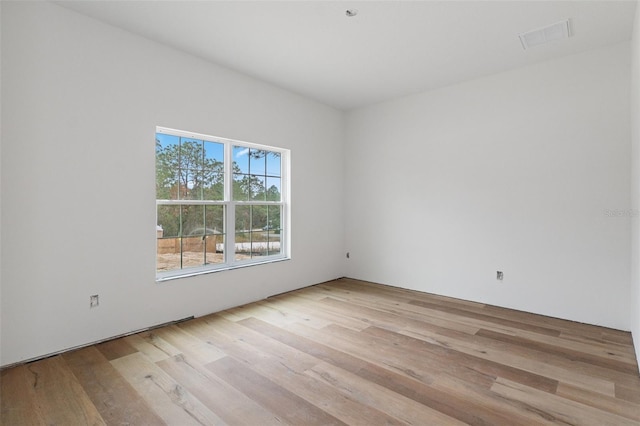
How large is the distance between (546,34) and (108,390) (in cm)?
458

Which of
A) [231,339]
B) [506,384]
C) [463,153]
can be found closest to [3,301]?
[231,339]

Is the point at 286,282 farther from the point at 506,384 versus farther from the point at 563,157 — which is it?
the point at 563,157

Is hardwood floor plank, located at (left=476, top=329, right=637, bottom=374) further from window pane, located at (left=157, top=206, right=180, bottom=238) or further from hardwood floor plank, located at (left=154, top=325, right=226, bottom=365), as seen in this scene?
window pane, located at (left=157, top=206, right=180, bottom=238)

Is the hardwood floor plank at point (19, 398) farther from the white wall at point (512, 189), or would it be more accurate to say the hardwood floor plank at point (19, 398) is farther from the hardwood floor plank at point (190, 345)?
the white wall at point (512, 189)

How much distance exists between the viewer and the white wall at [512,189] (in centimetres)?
321

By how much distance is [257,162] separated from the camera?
4.24m

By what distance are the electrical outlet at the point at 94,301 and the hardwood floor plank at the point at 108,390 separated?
0.36 m

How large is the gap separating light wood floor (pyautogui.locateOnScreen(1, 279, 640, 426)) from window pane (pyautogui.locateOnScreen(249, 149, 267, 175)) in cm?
187

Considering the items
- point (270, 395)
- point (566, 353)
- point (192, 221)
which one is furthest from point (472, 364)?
point (192, 221)

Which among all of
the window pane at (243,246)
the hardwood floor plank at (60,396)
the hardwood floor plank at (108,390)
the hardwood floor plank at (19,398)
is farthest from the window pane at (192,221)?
the hardwood floor plank at (19,398)

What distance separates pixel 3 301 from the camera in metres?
2.32

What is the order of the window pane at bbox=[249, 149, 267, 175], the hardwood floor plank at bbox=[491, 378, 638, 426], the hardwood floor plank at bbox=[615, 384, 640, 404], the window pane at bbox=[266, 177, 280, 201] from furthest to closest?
the window pane at bbox=[266, 177, 280, 201] < the window pane at bbox=[249, 149, 267, 175] < the hardwood floor plank at bbox=[615, 384, 640, 404] < the hardwood floor plank at bbox=[491, 378, 638, 426]

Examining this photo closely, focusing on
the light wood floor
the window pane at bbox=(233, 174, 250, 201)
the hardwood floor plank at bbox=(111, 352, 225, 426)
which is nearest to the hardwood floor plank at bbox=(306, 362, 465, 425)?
the light wood floor

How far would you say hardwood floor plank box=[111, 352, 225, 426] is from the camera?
71.6 inches
